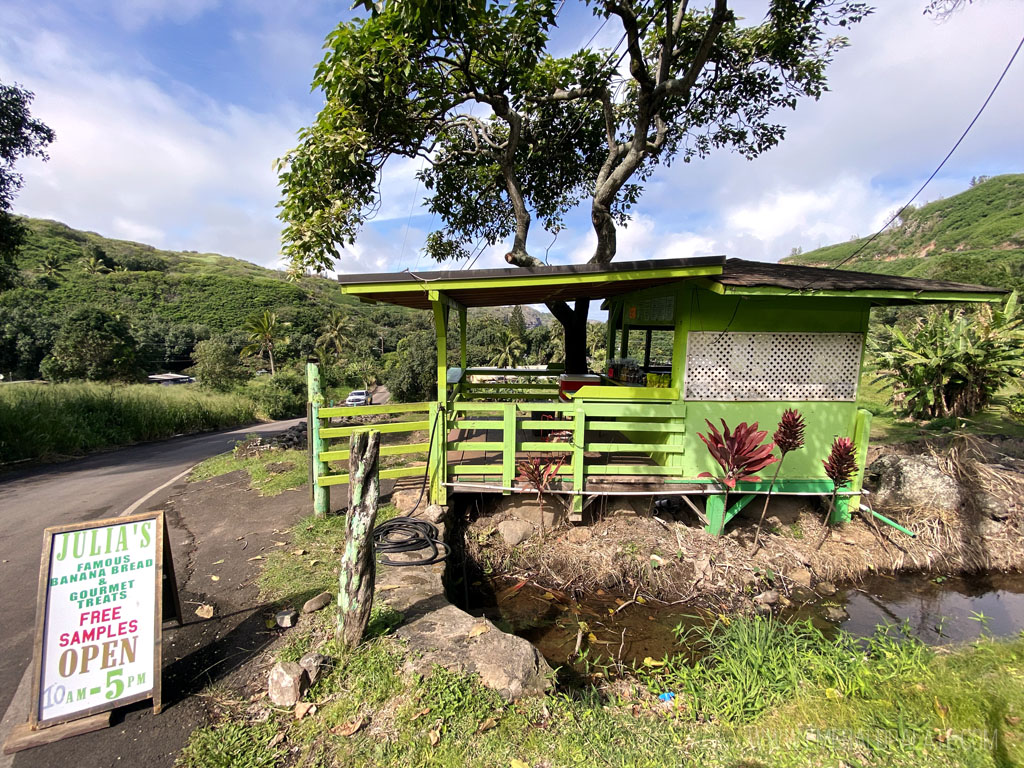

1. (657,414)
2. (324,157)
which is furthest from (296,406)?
(657,414)

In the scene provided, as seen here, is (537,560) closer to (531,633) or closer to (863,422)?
(531,633)

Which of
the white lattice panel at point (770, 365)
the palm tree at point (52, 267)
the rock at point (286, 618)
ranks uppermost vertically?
the palm tree at point (52, 267)

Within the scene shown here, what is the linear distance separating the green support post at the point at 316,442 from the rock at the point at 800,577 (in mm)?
5911

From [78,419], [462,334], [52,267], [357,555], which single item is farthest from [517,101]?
[52,267]

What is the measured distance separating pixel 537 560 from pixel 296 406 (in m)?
28.3

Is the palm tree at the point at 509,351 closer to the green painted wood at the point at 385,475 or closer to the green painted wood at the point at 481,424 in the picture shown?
the green painted wood at the point at 385,475

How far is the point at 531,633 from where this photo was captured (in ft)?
14.9

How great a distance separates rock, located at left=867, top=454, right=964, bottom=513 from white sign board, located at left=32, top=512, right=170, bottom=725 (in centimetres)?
Answer: 847

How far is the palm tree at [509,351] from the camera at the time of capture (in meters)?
45.2

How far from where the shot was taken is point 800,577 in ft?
17.9

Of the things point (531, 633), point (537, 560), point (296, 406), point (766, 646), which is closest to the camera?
point (766, 646)

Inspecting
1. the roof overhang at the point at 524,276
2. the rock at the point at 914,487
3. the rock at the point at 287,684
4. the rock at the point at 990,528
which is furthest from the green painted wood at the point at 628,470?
the rock at the point at 990,528

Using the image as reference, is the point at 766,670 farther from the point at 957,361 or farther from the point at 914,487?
the point at 957,361

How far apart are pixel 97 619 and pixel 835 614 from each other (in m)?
6.59
